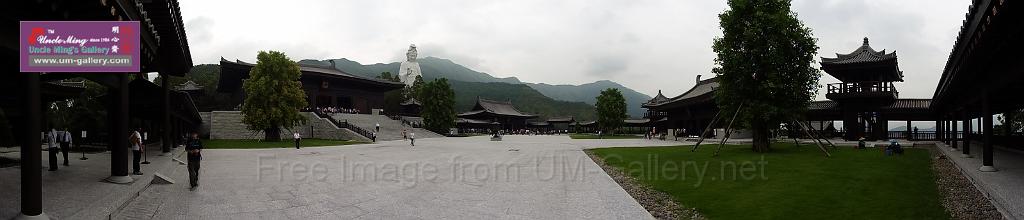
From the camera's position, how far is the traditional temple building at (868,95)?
1228 inches

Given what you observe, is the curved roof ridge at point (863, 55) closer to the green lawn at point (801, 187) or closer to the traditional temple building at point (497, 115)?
the green lawn at point (801, 187)

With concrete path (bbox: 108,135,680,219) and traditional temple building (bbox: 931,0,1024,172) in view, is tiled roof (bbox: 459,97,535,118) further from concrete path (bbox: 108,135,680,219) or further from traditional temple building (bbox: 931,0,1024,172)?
concrete path (bbox: 108,135,680,219)

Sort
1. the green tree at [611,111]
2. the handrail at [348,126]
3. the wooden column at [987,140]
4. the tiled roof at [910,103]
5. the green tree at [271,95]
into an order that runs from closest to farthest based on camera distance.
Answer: the wooden column at [987,140], the tiled roof at [910,103], the green tree at [271,95], the handrail at [348,126], the green tree at [611,111]

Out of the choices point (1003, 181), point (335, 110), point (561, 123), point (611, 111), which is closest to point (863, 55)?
point (1003, 181)

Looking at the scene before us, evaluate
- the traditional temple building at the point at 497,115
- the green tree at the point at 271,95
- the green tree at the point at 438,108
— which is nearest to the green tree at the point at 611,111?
the green tree at the point at 438,108

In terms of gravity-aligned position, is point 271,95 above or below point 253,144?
above

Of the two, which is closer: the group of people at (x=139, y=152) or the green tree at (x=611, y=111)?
the group of people at (x=139, y=152)

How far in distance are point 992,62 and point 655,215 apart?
954 centimetres

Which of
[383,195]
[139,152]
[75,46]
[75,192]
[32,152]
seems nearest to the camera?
[75,46]

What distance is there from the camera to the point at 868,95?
31719mm

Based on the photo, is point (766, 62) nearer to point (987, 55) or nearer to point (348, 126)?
point (987, 55)

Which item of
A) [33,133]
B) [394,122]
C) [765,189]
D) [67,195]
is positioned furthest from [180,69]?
[394,122]

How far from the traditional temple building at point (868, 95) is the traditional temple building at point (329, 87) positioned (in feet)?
138

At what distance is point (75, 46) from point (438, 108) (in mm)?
48114
